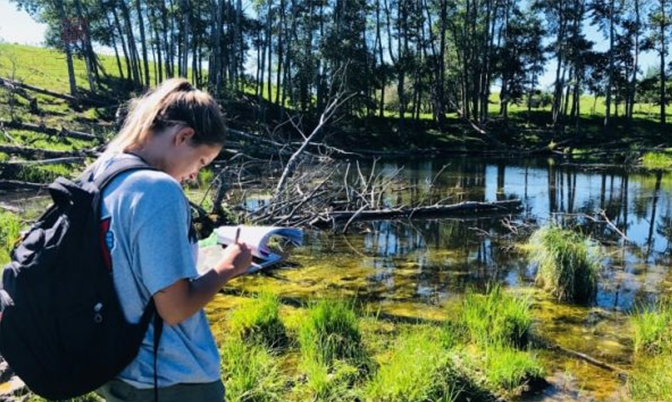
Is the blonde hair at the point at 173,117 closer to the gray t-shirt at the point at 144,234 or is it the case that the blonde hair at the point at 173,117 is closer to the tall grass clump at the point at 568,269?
the gray t-shirt at the point at 144,234

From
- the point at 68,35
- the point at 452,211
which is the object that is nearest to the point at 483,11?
the point at 68,35

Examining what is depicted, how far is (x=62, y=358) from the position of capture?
5.94 feet

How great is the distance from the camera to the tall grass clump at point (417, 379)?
4.32 meters

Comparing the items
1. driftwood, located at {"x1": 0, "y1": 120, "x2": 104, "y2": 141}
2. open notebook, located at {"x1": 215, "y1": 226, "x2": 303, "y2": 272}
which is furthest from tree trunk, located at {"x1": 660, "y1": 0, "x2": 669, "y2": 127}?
open notebook, located at {"x1": 215, "y1": 226, "x2": 303, "y2": 272}

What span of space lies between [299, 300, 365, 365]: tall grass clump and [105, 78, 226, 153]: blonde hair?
3.34 metres

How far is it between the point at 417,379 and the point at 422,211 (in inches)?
402

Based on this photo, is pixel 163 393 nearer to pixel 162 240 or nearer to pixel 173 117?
pixel 162 240

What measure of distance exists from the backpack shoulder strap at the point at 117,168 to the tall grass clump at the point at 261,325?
3.80 metres

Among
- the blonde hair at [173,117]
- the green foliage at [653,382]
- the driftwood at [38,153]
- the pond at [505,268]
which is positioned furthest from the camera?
the driftwood at [38,153]

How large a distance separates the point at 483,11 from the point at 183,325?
51.9m

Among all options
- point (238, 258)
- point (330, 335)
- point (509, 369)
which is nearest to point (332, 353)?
point (330, 335)

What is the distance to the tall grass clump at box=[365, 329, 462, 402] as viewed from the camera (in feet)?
14.2

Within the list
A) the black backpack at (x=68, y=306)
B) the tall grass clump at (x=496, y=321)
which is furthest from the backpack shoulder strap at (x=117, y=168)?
the tall grass clump at (x=496, y=321)

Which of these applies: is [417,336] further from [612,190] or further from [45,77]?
[45,77]
